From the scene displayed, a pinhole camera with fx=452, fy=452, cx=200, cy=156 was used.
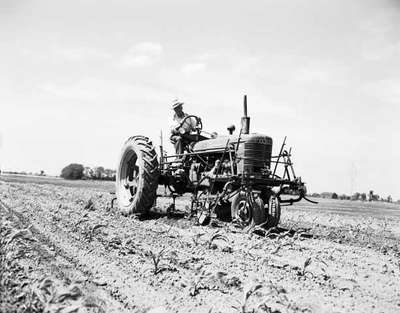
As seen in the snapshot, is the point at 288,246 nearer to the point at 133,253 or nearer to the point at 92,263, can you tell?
the point at 133,253

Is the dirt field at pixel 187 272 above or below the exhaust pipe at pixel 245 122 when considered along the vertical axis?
below

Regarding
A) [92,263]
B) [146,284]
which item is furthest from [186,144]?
[146,284]

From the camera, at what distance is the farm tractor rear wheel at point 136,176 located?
9.52 m


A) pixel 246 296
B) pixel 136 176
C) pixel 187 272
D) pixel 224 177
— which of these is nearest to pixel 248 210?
pixel 224 177

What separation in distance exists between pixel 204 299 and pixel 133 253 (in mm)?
2007

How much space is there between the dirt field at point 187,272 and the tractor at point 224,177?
602 millimetres

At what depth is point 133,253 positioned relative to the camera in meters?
5.80

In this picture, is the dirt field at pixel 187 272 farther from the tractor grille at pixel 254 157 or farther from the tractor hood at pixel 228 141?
the tractor hood at pixel 228 141

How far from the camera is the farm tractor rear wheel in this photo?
9.52m

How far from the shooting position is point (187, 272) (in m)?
4.88

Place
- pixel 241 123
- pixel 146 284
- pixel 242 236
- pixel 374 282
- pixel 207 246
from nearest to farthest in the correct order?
1. pixel 146 284
2. pixel 374 282
3. pixel 207 246
4. pixel 242 236
5. pixel 241 123

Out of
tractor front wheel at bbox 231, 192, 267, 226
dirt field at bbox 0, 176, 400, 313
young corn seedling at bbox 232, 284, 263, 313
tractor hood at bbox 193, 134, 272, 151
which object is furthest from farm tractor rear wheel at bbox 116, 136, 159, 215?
young corn seedling at bbox 232, 284, 263, 313

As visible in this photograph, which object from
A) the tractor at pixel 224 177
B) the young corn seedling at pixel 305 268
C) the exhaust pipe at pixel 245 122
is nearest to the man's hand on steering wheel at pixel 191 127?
the tractor at pixel 224 177

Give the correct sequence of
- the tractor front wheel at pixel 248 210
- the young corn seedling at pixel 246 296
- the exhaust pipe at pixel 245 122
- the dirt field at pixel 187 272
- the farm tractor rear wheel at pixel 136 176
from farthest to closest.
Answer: the farm tractor rear wheel at pixel 136 176
the exhaust pipe at pixel 245 122
the tractor front wheel at pixel 248 210
the dirt field at pixel 187 272
the young corn seedling at pixel 246 296
